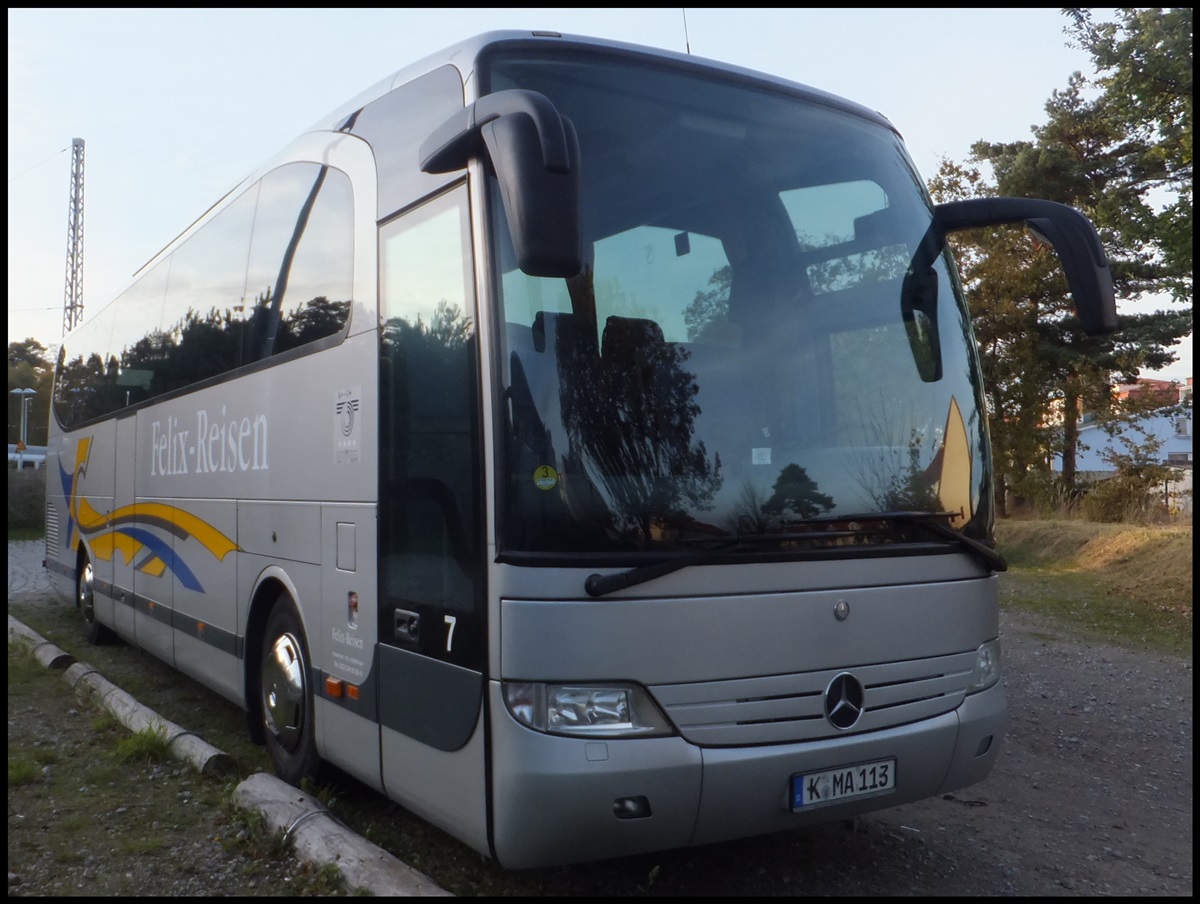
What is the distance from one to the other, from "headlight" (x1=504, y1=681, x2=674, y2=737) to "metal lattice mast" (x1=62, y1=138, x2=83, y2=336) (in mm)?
38364

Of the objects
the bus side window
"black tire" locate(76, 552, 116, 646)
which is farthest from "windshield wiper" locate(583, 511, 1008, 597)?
"black tire" locate(76, 552, 116, 646)

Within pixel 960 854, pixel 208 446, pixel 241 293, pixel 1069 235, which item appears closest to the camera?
pixel 1069 235

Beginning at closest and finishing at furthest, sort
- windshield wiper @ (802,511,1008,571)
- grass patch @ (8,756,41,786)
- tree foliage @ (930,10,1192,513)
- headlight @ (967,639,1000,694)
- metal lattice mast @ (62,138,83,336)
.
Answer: windshield wiper @ (802,511,1008,571)
headlight @ (967,639,1000,694)
grass patch @ (8,756,41,786)
tree foliage @ (930,10,1192,513)
metal lattice mast @ (62,138,83,336)

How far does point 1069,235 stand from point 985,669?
6.33 feet

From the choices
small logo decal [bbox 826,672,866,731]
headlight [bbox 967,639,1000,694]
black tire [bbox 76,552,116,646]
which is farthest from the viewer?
black tire [bbox 76,552,116,646]

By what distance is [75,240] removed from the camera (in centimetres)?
3822

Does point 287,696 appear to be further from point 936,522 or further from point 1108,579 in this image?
point 1108,579

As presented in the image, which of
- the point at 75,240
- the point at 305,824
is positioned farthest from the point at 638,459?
the point at 75,240

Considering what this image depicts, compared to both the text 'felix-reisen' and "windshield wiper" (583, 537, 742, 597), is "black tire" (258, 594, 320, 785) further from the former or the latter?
"windshield wiper" (583, 537, 742, 597)

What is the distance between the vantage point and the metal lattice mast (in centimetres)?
3794

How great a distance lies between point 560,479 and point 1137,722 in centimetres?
605

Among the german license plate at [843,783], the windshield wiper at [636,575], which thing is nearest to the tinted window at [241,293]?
the windshield wiper at [636,575]

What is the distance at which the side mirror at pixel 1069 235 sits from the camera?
4.88m

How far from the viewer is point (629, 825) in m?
3.95
